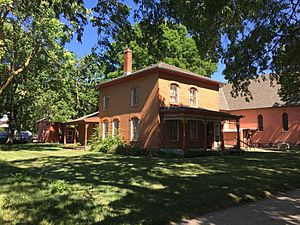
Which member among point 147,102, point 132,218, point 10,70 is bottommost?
point 132,218

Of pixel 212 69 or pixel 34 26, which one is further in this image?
pixel 212 69

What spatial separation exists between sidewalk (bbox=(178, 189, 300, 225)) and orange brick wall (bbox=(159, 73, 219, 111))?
16173 mm

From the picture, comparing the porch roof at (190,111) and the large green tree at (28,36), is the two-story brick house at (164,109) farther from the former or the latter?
→ the large green tree at (28,36)

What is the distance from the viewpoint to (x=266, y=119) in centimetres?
3681

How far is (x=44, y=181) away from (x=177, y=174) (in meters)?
5.06

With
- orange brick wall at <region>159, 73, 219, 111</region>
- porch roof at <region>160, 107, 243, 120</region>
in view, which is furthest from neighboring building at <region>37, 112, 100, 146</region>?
porch roof at <region>160, 107, 243, 120</region>

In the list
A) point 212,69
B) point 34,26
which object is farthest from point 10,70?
point 212,69

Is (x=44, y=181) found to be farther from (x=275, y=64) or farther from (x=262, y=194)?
(x=275, y=64)

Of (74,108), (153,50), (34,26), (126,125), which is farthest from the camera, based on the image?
(74,108)

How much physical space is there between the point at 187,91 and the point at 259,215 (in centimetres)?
1921

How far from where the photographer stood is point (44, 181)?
373 inches

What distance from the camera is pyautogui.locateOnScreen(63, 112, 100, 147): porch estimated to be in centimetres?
2999

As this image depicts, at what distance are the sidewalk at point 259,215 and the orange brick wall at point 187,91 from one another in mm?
16173

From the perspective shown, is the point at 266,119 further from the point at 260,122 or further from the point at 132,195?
the point at 132,195
